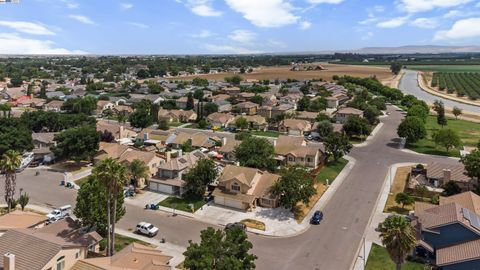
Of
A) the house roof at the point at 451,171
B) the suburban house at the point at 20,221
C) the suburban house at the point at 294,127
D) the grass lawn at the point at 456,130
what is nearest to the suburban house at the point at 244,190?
the suburban house at the point at 20,221

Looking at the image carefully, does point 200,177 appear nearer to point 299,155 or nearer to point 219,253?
point 299,155

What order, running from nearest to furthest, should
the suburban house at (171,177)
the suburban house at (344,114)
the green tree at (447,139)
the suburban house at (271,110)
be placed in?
the suburban house at (171,177) → the green tree at (447,139) → the suburban house at (344,114) → the suburban house at (271,110)

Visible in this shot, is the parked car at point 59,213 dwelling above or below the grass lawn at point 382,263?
above

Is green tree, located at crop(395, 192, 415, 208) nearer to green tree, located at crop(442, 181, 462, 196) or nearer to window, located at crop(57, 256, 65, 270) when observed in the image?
green tree, located at crop(442, 181, 462, 196)

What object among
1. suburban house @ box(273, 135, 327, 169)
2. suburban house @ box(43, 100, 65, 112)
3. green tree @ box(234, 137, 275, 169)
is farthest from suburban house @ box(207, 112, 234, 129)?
suburban house @ box(43, 100, 65, 112)

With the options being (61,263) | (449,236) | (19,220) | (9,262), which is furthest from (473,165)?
(19,220)

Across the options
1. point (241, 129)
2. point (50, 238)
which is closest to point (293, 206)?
point (50, 238)

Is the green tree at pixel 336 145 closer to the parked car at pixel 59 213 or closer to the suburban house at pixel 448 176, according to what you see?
the suburban house at pixel 448 176
